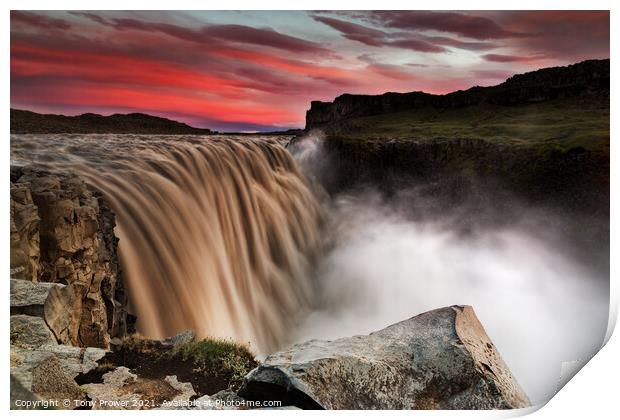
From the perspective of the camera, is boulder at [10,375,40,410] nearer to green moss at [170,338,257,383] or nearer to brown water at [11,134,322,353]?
green moss at [170,338,257,383]

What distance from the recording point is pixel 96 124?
256 inches

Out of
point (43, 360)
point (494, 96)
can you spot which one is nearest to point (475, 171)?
point (494, 96)

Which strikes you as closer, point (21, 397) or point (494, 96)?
point (21, 397)

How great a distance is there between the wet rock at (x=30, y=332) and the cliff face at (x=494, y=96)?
15.4 ft

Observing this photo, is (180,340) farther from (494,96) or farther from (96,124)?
(494,96)

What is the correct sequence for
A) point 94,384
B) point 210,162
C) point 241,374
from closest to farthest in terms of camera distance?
point 94,384, point 241,374, point 210,162

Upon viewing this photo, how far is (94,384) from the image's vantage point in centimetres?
494

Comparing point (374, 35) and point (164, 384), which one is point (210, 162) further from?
point (164, 384)

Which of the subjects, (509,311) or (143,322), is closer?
(143,322)

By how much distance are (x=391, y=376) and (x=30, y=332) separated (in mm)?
3870

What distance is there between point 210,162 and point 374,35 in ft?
15.4

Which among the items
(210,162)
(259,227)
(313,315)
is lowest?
(313,315)

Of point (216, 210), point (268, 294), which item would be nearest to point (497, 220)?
point (268, 294)

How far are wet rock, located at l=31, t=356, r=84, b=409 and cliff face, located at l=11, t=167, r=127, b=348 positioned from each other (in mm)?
425
